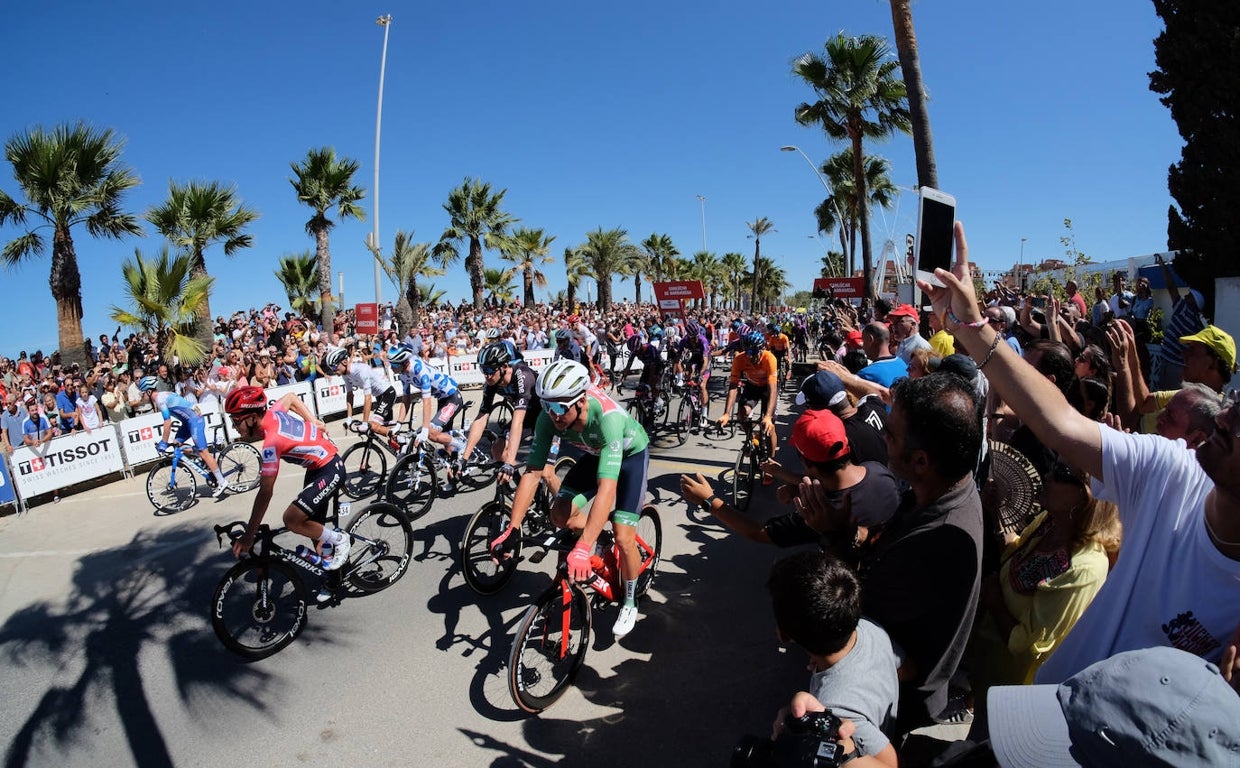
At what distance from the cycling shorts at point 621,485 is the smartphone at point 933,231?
2338 millimetres

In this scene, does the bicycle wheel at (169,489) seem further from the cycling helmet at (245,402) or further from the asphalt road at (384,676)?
the cycling helmet at (245,402)

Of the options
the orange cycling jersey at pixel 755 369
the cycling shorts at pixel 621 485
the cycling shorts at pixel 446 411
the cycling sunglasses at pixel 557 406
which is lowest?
the cycling shorts at pixel 621 485

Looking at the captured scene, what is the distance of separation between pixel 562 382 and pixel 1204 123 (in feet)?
54.7

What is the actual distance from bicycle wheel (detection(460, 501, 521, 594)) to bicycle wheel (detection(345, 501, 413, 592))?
691mm

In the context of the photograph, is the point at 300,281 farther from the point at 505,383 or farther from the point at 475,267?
the point at 505,383

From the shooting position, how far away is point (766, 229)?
61906 millimetres

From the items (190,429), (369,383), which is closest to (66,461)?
(190,429)

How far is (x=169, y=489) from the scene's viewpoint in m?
8.23

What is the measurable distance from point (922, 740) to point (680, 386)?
9.81 meters

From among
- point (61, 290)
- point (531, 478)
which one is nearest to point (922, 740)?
point (531, 478)

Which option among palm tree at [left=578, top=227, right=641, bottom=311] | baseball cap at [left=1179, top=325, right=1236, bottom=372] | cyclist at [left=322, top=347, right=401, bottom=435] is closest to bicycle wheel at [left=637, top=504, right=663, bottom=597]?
baseball cap at [left=1179, top=325, right=1236, bottom=372]

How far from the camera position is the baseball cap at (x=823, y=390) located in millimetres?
4086

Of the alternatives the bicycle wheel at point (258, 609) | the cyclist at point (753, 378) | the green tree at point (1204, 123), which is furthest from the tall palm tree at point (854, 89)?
the bicycle wheel at point (258, 609)

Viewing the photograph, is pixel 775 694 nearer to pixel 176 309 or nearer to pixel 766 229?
pixel 176 309
